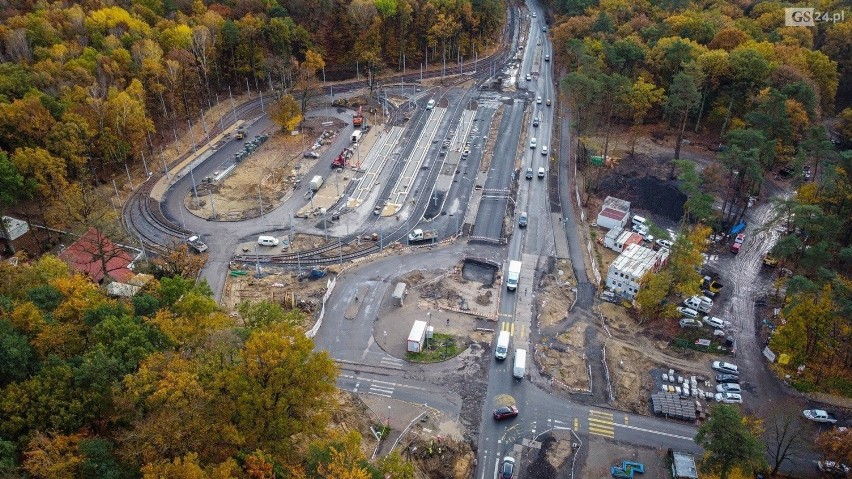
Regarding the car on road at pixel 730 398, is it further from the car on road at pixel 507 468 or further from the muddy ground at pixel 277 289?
the muddy ground at pixel 277 289

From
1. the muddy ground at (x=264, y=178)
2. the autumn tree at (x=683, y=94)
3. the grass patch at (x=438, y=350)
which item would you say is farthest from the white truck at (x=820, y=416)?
the muddy ground at (x=264, y=178)

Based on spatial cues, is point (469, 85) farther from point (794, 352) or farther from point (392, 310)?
point (794, 352)

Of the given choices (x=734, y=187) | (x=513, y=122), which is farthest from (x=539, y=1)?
(x=734, y=187)

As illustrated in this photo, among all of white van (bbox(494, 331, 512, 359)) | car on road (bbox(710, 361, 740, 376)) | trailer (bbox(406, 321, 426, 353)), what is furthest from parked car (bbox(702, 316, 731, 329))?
trailer (bbox(406, 321, 426, 353))

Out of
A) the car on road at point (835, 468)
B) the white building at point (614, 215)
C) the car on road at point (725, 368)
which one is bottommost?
the car on road at point (835, 468)

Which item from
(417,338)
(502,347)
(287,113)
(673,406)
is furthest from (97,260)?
(673,406)
